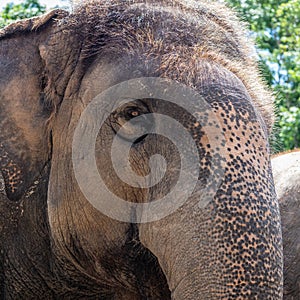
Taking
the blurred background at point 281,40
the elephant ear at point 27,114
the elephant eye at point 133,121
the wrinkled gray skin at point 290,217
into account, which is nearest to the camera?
the elephant eye at point 133,121

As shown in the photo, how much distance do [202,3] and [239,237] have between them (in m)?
1.18

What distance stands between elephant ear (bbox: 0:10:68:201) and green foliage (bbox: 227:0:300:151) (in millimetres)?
5947

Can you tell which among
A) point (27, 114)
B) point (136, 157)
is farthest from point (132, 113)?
point (27, 114)

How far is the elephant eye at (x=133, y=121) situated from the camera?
2955 millimetres

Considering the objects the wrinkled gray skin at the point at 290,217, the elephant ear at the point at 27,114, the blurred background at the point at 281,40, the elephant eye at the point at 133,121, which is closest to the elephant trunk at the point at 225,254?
the elephant eye at the point at 133,121

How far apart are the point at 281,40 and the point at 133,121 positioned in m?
7.43

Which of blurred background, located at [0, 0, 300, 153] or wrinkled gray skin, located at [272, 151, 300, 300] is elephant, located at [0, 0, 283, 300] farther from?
blurred background, located at [0, 0, 300, 153]

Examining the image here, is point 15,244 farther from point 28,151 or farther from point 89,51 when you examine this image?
point 89,51

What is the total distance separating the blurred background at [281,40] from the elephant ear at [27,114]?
5.74 metres

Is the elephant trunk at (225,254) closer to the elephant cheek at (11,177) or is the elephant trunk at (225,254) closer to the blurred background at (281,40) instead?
the elephant cheek at (11,177)

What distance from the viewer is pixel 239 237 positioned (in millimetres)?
2604

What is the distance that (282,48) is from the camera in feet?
34.2

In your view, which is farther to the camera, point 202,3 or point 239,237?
point 202,3

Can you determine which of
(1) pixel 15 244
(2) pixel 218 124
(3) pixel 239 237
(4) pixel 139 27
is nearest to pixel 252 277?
(3) pixel 239 237
